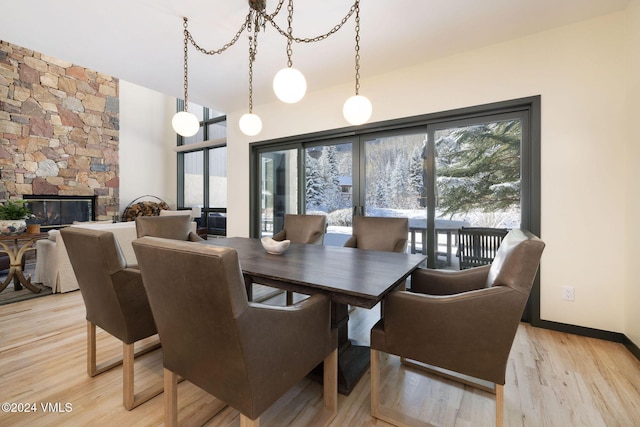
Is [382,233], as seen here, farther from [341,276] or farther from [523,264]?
[523,264]

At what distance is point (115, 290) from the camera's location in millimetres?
1412

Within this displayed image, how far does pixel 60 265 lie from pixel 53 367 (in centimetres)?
188

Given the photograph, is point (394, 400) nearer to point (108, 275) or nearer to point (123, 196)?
point (108, 275)

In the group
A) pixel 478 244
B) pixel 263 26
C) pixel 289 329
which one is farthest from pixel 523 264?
pixel 263 26

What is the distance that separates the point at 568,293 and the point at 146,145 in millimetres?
8170

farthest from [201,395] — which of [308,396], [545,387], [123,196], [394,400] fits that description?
[123,196]

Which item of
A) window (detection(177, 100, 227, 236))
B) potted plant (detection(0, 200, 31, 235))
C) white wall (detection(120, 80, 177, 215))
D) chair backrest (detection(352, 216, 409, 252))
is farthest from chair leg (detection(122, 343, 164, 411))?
white wall (detection(120, 80, 177, 215))

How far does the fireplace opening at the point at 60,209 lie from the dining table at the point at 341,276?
5309 mm

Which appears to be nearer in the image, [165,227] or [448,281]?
[448,281]

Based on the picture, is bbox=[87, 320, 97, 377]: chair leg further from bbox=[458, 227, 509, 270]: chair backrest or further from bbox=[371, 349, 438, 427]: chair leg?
bbox=[458, 227, 509, 270]: chair backrest

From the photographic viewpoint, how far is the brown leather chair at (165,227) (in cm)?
257

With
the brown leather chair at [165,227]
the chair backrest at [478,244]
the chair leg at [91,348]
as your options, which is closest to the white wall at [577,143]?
the chair backrest at [478,244]

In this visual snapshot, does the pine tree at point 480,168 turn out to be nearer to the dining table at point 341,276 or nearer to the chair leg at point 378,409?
the dining table at point 341,276

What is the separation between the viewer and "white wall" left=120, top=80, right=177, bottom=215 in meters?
6.43
